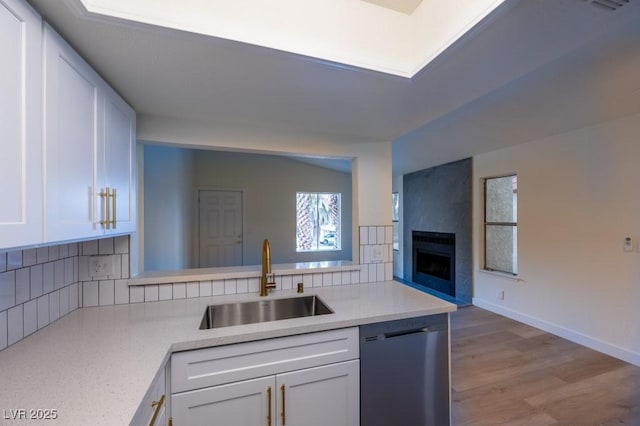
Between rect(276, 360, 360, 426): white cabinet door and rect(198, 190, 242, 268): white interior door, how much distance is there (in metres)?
4.24

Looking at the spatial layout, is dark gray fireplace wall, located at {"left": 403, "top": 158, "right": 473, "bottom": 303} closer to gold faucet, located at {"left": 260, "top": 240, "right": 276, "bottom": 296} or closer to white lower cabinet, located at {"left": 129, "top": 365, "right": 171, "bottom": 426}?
gold faucet, located at {"left": 260, "top": 240, "right": 276, "bottom": 296}

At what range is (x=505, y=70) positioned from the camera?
1.18 m

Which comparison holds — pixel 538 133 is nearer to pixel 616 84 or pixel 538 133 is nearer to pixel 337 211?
pixel 616 84

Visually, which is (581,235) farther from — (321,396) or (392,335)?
(321,396)

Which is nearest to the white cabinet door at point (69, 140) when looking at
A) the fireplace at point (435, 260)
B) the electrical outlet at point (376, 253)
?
the electrical outlet at point (376, 253)

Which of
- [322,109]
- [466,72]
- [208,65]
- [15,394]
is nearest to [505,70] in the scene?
[466,72]

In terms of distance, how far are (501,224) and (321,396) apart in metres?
3.36

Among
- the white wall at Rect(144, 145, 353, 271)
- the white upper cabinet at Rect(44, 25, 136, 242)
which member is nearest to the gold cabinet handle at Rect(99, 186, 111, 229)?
the white upper cabinet at Rect(44, 25, 136, 242)

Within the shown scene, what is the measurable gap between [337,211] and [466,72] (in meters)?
5.06

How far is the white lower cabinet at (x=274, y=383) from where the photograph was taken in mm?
1093

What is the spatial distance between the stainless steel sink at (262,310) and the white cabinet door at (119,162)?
0.68 metres

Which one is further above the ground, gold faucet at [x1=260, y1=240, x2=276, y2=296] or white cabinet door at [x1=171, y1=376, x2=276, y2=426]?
gold faucet at [x1=260, y1=240, x2=276, y2=296]

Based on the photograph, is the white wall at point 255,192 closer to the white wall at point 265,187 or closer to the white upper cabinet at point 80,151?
the white wall at point 265,187

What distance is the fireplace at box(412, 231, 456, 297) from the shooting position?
4.14m
